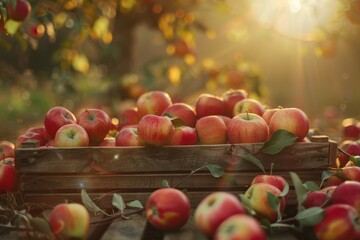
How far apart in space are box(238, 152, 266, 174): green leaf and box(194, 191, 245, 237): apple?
430 mm

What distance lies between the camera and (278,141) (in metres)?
2.02

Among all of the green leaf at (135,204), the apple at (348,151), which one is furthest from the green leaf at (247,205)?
the apple at (348,151)

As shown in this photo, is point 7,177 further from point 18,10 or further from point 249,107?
point 249,107

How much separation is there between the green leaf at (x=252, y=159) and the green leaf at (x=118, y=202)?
0.45 metres

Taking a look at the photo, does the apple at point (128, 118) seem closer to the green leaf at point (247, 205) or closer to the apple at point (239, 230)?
the green leaf at point (247, 205)

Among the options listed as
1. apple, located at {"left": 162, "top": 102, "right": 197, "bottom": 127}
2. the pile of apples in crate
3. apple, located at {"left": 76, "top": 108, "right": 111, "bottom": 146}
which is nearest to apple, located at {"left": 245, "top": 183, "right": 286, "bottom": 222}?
the pile of apples in crate

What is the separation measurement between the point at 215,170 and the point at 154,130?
10.3 inches

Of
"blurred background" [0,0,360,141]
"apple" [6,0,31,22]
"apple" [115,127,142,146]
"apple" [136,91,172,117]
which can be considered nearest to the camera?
"apple" [115,127,142,146]

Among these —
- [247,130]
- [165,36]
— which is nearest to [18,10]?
[247,130]

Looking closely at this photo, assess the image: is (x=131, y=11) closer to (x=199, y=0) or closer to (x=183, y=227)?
(x=199, y=0)

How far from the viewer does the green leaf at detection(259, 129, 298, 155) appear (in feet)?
6.61

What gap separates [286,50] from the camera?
1146cm

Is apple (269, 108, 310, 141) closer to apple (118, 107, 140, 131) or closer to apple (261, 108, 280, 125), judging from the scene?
apple (261, 108, 280, 125)

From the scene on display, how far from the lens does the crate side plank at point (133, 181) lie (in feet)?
6.70
